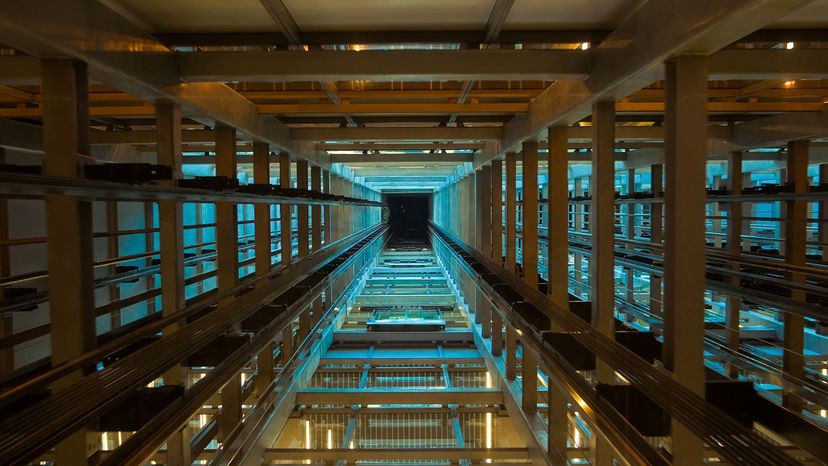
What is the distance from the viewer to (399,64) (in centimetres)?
317

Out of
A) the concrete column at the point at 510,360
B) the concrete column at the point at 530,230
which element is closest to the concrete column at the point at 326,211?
the concrete column at the point at 510,360

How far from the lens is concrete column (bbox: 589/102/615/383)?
327 cm

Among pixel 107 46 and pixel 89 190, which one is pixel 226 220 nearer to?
pixel 107 46

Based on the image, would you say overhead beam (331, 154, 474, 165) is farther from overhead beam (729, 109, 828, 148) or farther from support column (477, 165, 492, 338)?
overhead beam (729, 109, 828, 148)

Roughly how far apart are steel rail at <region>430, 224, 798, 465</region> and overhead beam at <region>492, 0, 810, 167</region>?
1.33 metres

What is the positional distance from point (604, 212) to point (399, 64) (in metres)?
1.58

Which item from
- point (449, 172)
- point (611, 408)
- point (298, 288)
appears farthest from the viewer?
point (449, 172)

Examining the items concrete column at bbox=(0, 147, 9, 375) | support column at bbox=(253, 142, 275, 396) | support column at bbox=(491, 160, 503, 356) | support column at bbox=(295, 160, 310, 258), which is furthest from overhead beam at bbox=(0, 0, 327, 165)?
support column at bbox=(491, 160, 503, 356)

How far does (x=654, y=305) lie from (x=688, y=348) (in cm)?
590

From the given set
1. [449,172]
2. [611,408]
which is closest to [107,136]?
[611,408]

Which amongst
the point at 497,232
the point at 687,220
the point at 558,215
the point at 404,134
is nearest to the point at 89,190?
the point at 687,220

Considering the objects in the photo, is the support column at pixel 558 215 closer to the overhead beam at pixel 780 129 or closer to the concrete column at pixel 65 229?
the overhead beam at pixel 780 129

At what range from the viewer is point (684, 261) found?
2.29 metres

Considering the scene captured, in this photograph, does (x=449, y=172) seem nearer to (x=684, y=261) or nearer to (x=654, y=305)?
(x=654, y=305)
